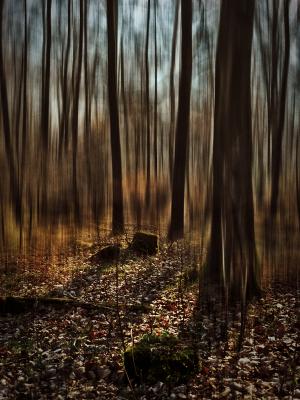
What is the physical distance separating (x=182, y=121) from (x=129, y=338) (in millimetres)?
8125

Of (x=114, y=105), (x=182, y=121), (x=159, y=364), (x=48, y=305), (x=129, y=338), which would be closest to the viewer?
(x=159, y=364)

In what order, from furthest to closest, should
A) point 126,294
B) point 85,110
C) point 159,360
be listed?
point 85,110 < point 126,294 < point 159,360

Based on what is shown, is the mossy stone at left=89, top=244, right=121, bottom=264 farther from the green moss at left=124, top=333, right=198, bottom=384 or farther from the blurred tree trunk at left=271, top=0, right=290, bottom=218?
the blurred tree trunk at left=271, top=0, right=290, bottom=218

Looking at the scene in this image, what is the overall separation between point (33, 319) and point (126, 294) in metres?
1.76

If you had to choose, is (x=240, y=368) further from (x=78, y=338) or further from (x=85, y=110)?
(x=85, y=110)

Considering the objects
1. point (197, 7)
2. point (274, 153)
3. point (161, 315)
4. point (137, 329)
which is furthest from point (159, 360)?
point (197, 7)

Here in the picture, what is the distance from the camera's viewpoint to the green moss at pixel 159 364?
482 cm

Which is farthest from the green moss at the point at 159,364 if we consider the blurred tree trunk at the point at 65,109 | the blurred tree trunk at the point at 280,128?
the blurred tree trunk at the point at 65,109

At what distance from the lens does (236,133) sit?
273 inches

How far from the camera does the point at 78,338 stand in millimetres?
6020

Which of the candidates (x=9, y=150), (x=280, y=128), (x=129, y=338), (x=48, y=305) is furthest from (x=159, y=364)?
(x=280, y=128)

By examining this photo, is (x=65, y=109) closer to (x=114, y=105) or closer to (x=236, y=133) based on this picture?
(x=114, y=105)

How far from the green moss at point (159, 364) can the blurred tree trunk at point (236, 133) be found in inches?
77.7

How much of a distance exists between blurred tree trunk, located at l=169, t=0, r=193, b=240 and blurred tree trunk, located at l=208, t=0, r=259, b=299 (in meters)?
4.81
